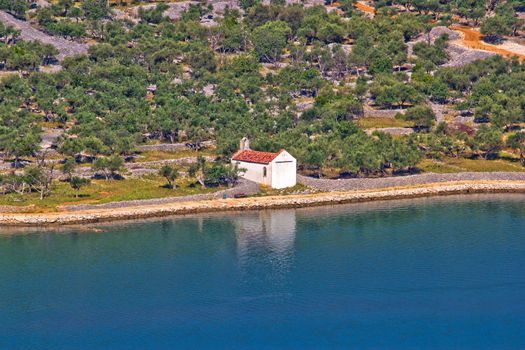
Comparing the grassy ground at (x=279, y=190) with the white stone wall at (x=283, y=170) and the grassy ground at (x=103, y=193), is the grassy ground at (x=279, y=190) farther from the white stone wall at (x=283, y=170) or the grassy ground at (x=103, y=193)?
the grassy ground at (x=103, y=193)

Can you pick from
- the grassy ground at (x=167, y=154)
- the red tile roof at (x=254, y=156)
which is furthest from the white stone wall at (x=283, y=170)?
the grassy ground at (x=167, y=154)

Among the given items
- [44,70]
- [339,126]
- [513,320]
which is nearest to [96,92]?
[44,70]

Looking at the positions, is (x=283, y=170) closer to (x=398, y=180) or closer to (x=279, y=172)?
(x=279, y=172)

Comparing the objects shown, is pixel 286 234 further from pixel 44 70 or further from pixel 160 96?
pixel 44 70

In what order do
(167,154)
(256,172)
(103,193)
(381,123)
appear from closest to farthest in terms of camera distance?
(103,193)
(256,172)
(167,154)
(381,123)

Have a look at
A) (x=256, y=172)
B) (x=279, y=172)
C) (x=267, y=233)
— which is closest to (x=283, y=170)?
(x=279, y=172)
